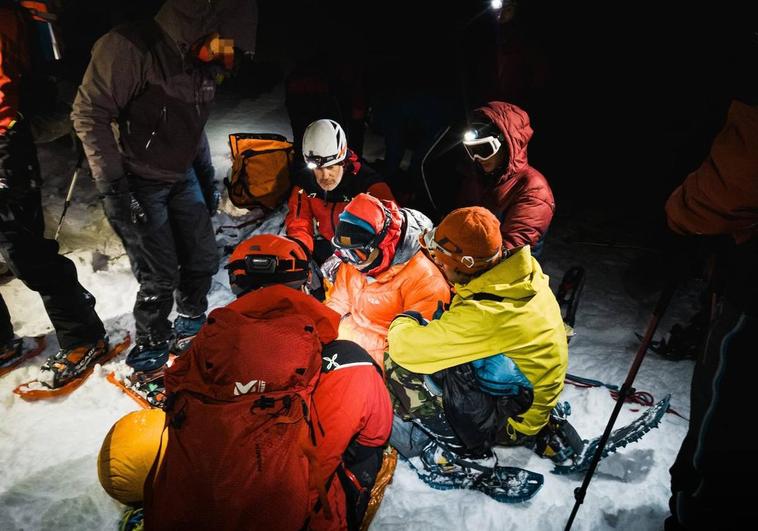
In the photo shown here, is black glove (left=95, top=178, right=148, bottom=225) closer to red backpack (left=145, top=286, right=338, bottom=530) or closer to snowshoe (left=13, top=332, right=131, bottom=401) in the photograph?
snowshoe (left=13, top=332, right=131, bottom=401)

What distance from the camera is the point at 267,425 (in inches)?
64.9

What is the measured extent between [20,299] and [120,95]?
2.51 meters

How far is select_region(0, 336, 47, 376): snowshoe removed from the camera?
314 centimetres

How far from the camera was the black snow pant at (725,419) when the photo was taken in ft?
4.45

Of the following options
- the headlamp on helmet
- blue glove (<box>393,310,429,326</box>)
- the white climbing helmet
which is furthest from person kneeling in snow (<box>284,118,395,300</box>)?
blue glove (<box>393,310,429,326</box>)

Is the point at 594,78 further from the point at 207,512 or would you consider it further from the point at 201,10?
the point at 207,512

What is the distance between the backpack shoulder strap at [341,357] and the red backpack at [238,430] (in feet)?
0.49

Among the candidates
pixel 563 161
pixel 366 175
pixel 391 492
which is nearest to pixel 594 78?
pixel 563 161

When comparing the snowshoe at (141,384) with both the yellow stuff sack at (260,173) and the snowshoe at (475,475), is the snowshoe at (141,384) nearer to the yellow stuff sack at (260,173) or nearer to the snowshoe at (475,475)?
the snowshoe at (475,475)

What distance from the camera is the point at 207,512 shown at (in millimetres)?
1507

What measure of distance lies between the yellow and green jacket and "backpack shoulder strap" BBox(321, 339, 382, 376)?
0.36 meters

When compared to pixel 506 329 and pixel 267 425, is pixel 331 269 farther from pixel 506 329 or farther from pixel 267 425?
pixel 267 425

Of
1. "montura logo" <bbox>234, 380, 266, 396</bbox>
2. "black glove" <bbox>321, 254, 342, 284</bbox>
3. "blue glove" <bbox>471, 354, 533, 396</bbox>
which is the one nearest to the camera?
"montura logo" <bbox>234, 380, 266, 396</bbox>

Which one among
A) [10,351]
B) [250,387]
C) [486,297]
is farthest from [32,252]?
[486,297]
